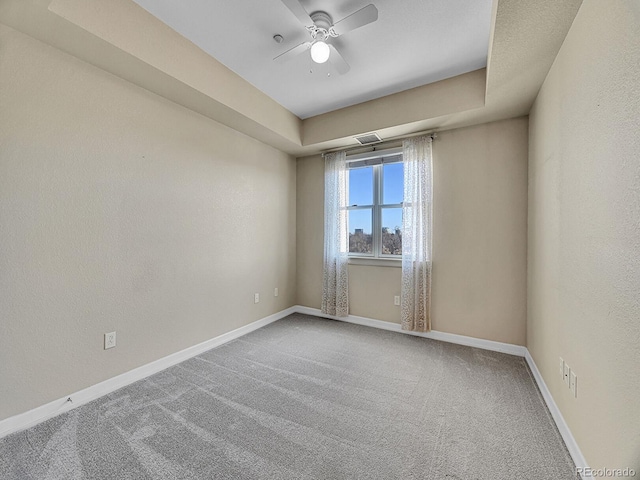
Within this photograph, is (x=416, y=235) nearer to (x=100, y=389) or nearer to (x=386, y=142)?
(x=386, y=142)

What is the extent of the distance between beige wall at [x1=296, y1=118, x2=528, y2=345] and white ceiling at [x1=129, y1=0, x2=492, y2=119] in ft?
2.63

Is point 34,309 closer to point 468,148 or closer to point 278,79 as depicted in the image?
point 278,79

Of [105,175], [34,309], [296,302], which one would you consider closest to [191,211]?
[105,175]

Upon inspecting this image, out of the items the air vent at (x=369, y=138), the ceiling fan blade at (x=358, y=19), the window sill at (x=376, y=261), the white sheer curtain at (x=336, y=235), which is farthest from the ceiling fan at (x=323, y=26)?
the window sill at (x=376, y=261)

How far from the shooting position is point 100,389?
1.97m

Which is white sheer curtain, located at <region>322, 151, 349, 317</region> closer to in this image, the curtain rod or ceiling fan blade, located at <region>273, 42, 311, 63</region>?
the curtain rod

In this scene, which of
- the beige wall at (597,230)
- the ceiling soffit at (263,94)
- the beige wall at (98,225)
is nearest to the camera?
the beige wall at (597,230)

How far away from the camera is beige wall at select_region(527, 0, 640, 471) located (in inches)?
38.7

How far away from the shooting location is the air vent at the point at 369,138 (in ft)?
10.4

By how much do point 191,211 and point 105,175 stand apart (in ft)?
2.43

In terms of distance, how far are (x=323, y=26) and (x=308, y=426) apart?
8.95 ft

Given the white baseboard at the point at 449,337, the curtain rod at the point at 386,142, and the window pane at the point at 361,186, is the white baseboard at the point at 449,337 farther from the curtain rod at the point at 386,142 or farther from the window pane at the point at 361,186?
the curtain rod at the point at 386,142

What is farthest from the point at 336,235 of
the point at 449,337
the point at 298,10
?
the point at 298,10

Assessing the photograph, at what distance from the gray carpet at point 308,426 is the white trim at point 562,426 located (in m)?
0.04
